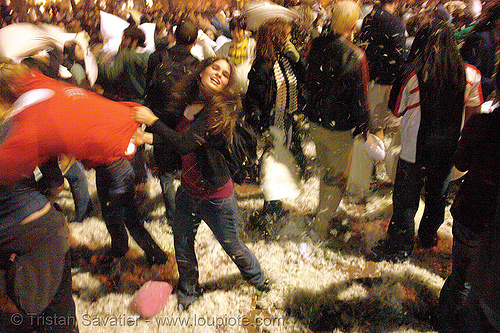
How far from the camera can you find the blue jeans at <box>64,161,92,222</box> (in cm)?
309

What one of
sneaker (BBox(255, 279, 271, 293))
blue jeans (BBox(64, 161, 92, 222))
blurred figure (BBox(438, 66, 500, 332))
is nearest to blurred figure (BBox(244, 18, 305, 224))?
sneaker (BBox(255, 279, 271, 293))

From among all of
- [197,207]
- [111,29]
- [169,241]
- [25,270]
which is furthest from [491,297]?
[111,29]

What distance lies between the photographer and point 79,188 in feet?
10.5

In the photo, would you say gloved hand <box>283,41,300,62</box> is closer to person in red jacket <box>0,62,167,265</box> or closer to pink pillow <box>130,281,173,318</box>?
person in red jacket <box>0,62,167,265</box>

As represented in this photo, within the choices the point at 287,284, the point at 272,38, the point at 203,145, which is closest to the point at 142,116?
the point at 203,145

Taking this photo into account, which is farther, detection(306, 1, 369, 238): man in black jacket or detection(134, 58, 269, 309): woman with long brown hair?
detection(306, 1, 369, 238): man in black jacket

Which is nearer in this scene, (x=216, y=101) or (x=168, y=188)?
(x=216, y=101)

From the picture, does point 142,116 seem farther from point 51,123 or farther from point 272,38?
point 272,38

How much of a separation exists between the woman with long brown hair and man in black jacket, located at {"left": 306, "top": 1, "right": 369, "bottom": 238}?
952mm

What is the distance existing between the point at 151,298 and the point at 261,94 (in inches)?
68.3

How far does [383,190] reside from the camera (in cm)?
374

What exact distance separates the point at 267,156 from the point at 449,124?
133cm

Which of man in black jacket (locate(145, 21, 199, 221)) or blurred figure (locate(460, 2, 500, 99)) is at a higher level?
blurred figure (locate(460, 2, 500, 99))

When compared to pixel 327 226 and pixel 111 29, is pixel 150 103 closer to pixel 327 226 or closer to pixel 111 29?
pixel 327 226
